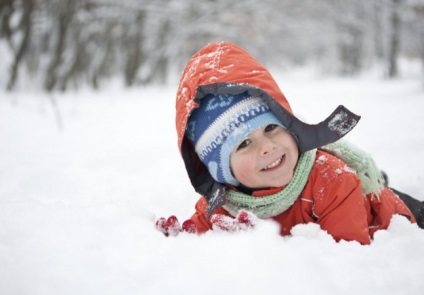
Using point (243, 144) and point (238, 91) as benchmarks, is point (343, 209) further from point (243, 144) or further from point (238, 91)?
point (238, 91)

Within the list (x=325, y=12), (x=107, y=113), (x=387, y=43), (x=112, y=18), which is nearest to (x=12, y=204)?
(x=107, y=113)

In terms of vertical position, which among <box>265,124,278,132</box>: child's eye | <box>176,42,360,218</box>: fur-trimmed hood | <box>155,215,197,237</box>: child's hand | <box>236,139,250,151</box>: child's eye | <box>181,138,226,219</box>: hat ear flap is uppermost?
<box>176,42,360,218</box>: fur-trimmed hood

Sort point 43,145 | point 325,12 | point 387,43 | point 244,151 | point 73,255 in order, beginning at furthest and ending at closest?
point 325,12 → point 387,43 → point 43,145 → point 244,151 → point 73,255

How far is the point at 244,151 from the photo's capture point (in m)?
1.48

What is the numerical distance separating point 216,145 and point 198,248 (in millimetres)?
541

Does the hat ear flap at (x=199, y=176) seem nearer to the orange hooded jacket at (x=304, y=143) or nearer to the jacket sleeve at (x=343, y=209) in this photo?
the orange hooded jacket at (x=304, y=143)

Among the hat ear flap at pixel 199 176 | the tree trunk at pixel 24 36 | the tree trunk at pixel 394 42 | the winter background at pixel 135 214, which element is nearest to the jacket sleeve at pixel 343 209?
the winter background at pixel 135 214

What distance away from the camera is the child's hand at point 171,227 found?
4.71 feet

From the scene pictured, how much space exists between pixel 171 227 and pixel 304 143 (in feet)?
2.17

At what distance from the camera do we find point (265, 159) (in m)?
1.44

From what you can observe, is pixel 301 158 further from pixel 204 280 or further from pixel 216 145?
pixel 204 280

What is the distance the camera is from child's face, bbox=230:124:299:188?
145 centimetres

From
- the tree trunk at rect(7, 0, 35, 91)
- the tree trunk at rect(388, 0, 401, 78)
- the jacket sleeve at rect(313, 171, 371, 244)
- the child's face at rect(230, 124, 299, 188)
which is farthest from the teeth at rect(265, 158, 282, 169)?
the tree trunk at rect(388, 0, 401, 78)

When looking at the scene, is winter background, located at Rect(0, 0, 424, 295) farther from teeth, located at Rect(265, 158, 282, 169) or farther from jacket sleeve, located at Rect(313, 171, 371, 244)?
teeth, located at Rect(265, 158, 282, 169)
